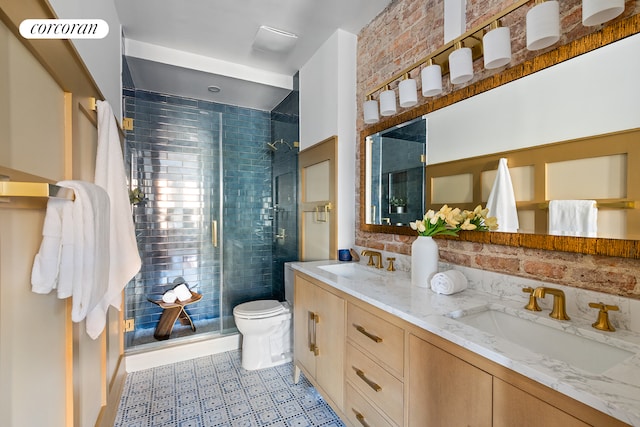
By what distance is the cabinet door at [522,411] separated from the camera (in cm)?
68

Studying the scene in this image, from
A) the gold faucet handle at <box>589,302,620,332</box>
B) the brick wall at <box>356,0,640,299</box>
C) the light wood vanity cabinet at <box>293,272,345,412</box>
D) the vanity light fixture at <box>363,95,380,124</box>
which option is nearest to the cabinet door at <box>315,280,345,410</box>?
the light wood vanity cabinet at <box>293,272,345,412</box>

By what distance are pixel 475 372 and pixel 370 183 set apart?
1.53 metres

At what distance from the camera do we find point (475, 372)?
0.86 m

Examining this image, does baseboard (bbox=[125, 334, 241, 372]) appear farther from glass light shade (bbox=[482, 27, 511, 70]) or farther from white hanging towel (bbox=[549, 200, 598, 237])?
glass light shade (bbox=[482, 27, 511, 70])

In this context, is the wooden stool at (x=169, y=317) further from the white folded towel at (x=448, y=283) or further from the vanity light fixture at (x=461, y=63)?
the vanity light fixture at (x=461, y=63)

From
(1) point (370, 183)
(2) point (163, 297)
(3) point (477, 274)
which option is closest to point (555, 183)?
(3) point (477, 274)

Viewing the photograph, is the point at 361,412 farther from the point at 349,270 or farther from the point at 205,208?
the point at 205,208

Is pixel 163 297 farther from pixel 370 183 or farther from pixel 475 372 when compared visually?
pixel 475 372

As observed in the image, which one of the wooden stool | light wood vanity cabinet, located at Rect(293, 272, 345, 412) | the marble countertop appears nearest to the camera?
the marble countertop

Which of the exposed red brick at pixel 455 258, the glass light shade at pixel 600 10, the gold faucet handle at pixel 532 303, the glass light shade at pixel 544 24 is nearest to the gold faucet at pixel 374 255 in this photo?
the exposed red brick at pixel 455 258

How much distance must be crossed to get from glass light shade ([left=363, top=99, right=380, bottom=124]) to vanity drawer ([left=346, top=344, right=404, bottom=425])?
150cm

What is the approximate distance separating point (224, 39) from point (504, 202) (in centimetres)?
243

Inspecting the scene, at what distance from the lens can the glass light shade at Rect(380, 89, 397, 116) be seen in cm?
190

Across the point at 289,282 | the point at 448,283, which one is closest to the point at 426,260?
the point at 448,283
